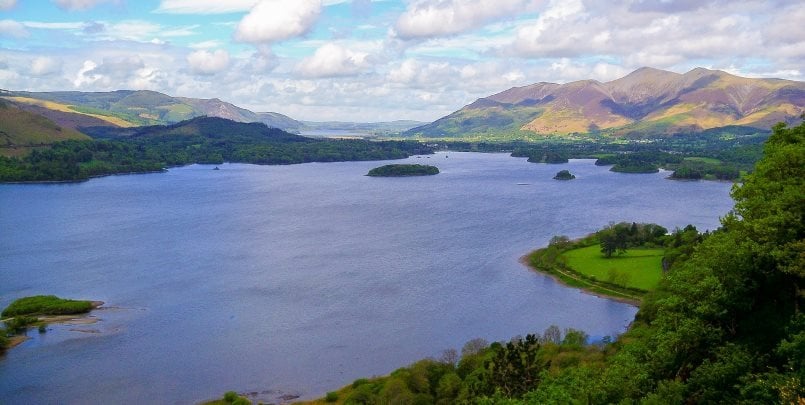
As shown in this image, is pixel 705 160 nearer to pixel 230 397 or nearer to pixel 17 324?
pixel 230 397

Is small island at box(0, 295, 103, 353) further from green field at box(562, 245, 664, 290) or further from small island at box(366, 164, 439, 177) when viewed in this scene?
small island at box(366, 164, 439, 177)

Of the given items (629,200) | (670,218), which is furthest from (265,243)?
(629,200)

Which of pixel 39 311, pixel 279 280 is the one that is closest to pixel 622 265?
pixel 279 280

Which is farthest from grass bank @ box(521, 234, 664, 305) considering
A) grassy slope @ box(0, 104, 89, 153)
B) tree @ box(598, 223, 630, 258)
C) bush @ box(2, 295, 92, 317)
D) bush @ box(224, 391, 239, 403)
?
grassy slope @ box(0, 104, 89, 153)

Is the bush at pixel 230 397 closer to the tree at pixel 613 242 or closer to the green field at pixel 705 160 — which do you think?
the tree at pixel 613 242

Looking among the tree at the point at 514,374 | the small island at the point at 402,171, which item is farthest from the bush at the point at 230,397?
the small island at the point at 402,171
